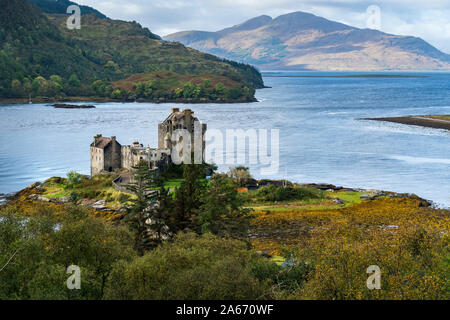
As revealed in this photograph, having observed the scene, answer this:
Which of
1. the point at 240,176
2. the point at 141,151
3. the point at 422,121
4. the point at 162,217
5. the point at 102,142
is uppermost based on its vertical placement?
the point at 422,121

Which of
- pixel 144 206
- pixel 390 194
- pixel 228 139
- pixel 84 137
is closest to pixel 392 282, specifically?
pixel 144 206

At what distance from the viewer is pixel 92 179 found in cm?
6431

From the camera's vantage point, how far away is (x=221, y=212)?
39562 mm

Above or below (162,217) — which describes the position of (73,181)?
below

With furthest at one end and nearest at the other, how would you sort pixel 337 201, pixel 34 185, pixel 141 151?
pixel 34 185 < pixel 141 151 < pixel 337 201

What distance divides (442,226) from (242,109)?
135 metres

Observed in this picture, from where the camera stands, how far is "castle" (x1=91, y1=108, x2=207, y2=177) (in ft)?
206

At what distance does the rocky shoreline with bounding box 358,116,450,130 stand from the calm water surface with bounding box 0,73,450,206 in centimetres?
505

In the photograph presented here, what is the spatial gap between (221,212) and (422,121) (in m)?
107

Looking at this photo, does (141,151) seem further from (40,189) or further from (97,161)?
(40,189)

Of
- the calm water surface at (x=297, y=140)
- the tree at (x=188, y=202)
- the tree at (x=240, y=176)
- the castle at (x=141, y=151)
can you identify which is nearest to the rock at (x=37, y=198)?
the calm water surface at (x=297, y=140)

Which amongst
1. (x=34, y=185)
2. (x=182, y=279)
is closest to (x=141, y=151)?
(x=34, y=185)
